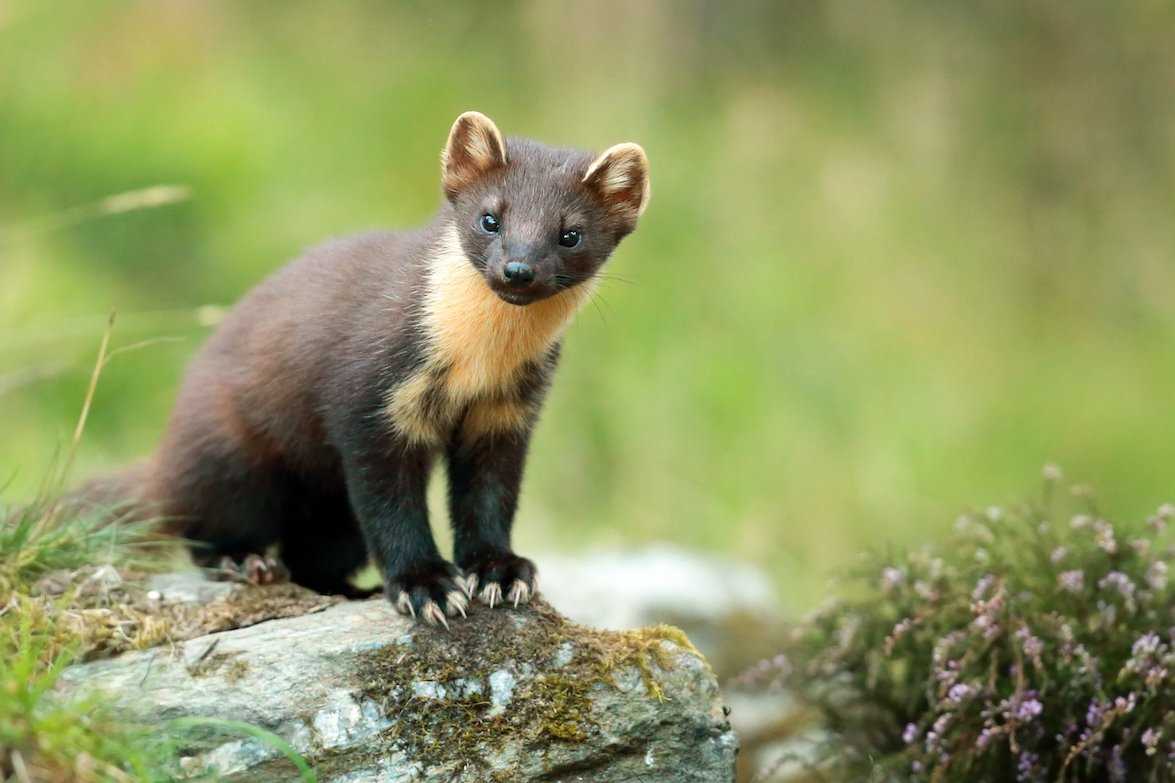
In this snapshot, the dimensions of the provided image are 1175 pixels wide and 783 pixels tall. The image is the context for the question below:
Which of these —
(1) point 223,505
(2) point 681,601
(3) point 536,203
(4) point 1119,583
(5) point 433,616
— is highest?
(3) point 536,203

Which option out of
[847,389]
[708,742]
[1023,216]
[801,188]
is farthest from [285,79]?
[708,742]

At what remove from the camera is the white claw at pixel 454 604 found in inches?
205

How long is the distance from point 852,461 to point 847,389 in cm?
62

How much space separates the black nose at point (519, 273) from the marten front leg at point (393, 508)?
806 mm

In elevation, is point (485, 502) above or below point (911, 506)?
below

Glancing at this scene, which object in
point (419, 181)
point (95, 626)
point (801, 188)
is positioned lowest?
point (95, 626)

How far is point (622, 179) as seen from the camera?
18.5 feet

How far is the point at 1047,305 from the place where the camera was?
40.0 ft

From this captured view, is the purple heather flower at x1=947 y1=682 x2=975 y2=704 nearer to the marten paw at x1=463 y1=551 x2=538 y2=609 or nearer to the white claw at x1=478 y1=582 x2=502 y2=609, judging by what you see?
the marten paw at x1=463 y1=551 x2=538 y2=609

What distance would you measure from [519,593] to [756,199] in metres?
7.26

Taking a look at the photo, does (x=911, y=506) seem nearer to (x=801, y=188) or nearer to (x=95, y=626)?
(x=801, y=188)

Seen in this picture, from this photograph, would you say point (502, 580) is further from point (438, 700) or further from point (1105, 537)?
point (1105, 537)

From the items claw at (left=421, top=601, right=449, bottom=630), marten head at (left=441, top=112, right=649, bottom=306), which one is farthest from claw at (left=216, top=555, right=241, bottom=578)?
marten head at (left=441, top=112, right=649, bottom=306)

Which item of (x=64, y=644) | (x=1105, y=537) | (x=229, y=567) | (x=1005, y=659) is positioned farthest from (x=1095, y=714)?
(x=64, y=644)
